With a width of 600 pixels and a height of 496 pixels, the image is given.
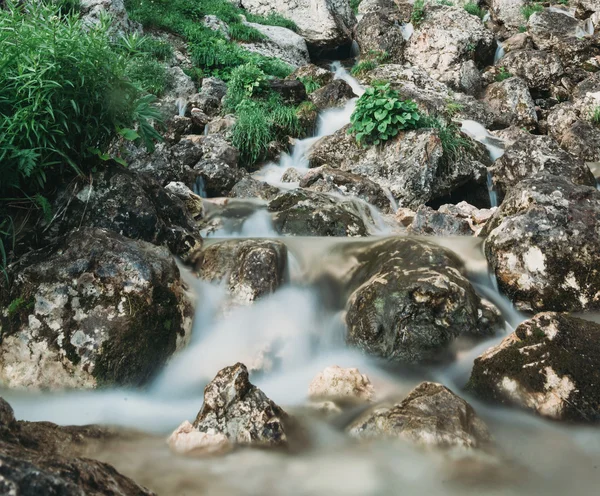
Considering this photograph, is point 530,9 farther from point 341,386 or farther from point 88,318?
point 88,318

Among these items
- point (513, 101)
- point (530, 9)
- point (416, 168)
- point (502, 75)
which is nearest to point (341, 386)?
Result: point (416, 168)

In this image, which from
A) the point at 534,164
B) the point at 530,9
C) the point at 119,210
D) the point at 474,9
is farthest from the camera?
the point at 474,9

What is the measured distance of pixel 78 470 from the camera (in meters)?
1.27

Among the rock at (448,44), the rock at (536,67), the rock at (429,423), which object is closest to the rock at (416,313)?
the rock at (429,423)

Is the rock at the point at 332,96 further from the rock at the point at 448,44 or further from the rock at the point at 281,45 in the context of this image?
the rock at the point at 281,45

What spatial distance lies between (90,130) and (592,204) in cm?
419

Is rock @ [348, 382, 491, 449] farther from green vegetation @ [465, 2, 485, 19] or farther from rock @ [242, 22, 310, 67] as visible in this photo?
green vegetation @ [465, 2, 485, 19]

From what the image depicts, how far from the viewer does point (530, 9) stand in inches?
645

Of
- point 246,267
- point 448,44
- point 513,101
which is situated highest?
point 448,44

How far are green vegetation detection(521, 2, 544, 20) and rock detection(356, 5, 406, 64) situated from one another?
4.25 meters

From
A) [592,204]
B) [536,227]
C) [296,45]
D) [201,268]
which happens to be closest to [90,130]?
[201,268]

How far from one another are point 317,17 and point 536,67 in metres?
7.75

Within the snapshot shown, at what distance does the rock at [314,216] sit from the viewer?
574 cm

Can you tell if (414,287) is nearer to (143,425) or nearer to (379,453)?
(379,453)
